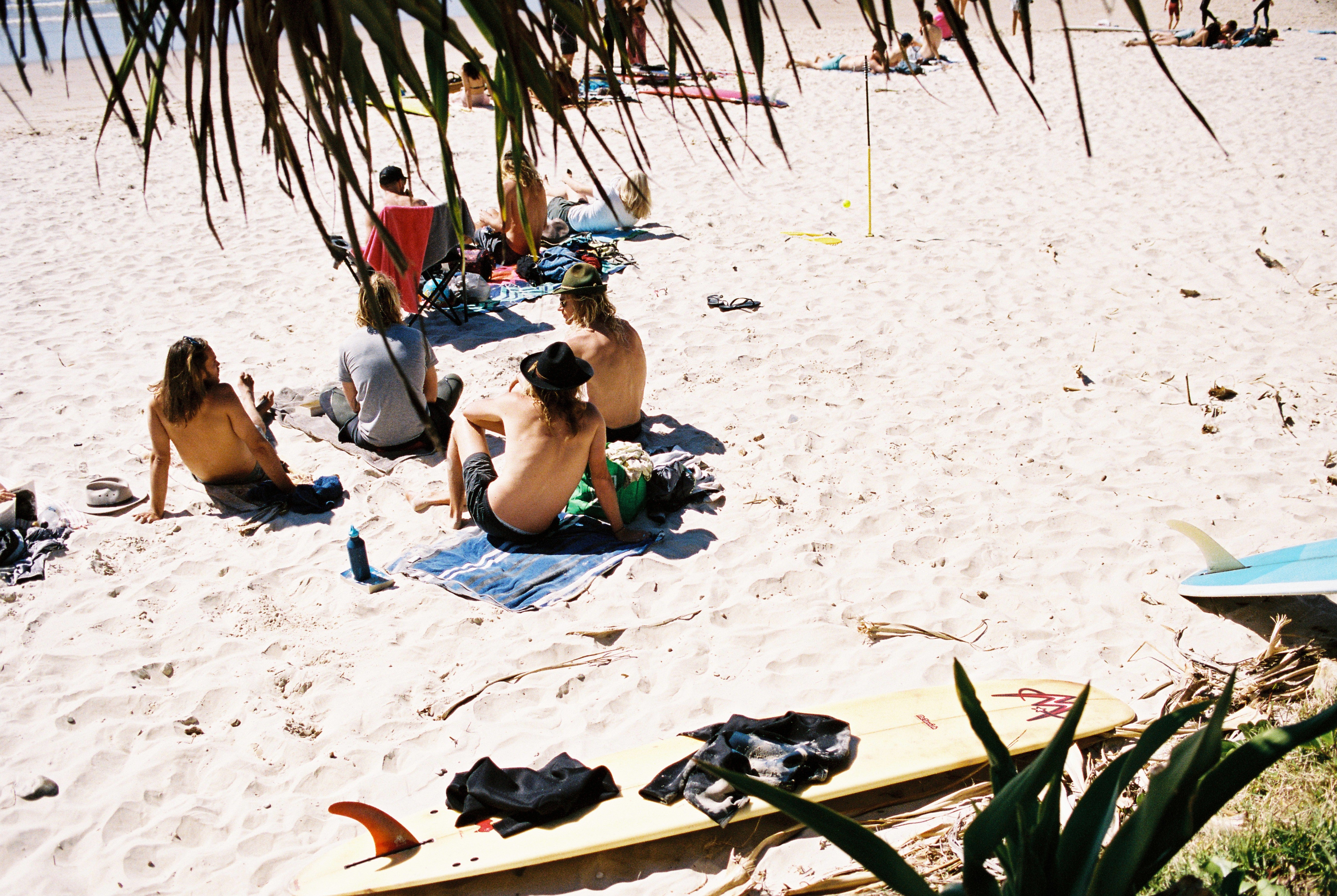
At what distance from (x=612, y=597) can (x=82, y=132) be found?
12452 mm

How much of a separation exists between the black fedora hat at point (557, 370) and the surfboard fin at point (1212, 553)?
237cm

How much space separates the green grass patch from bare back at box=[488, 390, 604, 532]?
2.48 meters

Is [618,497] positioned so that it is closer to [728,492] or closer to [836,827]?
[728,492]

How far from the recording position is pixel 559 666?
3.25 metres

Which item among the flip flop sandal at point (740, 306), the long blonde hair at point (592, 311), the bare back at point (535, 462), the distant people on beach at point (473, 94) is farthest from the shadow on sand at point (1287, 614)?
the distant people on beach at point (473, 94)

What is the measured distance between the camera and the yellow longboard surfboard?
245cm

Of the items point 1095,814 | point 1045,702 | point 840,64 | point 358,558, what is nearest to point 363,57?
point 1095,814

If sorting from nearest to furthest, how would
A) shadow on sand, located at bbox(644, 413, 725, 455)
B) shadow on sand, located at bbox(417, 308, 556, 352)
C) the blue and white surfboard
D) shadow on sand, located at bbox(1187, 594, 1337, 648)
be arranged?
the blue and white surfboard, shadow on sand, located at bbox(1187, 594, 1337, 648), shadow on sand, located at bbox(644, 413, 725, 455), shadow on sand, located at bbox(417, 308, 556, 352)

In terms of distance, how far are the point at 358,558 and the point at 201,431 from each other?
114 centimetres

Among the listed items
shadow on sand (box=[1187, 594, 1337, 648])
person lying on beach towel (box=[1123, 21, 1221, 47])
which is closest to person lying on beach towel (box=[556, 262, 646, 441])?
shadow on sand (box=[1187, 594, 1337, 648])

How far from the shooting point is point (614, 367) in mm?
4547

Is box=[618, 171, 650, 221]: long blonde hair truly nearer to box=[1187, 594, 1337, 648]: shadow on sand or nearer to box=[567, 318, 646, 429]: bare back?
box=[567, 318, 646, 429]: bare back

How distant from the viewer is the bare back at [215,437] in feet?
13.5

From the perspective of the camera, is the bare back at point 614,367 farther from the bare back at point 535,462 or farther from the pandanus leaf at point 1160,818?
the pandanus leaf at point 1160,818
